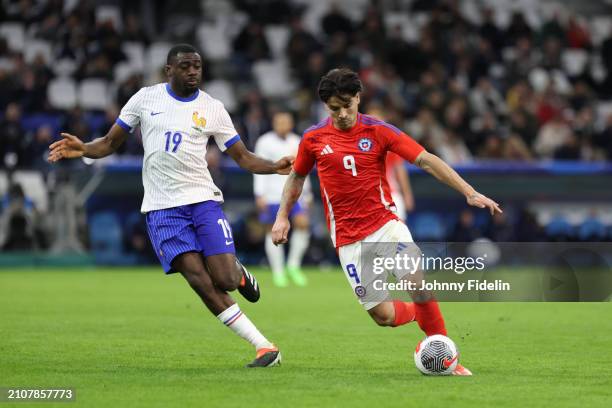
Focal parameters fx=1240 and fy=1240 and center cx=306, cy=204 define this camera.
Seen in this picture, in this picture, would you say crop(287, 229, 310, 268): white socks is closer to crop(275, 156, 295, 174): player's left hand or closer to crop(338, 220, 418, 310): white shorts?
crop(275, 156, 295, 174): player's left hand

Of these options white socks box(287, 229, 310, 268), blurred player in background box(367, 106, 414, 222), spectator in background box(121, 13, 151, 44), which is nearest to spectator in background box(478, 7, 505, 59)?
spectator in background box(121, 13, 151, 44)

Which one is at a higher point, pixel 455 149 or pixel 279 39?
pixel 279 39

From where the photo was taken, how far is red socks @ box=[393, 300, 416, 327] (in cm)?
927

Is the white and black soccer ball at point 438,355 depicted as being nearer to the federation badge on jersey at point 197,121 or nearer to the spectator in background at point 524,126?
the federation badge on jersey at point 197,121

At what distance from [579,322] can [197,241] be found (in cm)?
554

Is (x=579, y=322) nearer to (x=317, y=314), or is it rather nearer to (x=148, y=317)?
(x=317, y=314)

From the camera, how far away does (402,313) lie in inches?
366

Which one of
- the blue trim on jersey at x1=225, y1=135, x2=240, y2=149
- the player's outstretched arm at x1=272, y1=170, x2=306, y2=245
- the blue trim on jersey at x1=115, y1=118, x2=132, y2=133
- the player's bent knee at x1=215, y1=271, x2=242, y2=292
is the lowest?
the player's bent knee at x1=215, y1=271, x2=242, y2=292

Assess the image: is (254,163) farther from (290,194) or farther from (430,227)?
(430,227)

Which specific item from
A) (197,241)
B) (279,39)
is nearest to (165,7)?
(279,39)

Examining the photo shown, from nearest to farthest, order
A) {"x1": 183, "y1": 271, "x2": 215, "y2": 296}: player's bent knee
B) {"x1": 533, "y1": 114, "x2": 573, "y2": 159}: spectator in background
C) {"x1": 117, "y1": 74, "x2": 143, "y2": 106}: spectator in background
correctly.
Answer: {"x1": 183, "y1": 271, "x2": 215, "y2": 296}: player's bent knee, {"x1": 117, "y1": 74, "x2": 143, "y2": 106}: spectator in background, {"x1": 533, "y1": 114, "x2": 573, "y2": 159}: spectator in background

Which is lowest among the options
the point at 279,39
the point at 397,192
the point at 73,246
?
the point at 73,246

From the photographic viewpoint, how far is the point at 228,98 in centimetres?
2691

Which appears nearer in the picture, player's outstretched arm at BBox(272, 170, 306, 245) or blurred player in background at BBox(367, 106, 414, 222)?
player's outstretched arm at BBox(272, 170, 306, 245)
